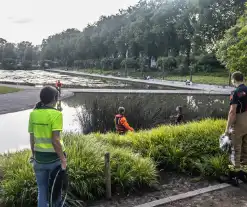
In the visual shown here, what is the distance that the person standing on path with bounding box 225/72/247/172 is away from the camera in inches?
175

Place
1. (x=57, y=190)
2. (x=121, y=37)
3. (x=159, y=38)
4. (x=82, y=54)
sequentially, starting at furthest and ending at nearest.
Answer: (x=82, y=54)
(x=121, y=37)
(x=159, y=38)
(x=57, y=190)

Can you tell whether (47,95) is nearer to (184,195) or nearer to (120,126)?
(184,195)

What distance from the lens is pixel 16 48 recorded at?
12412 centimetres

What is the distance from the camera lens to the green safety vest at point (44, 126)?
2.97m

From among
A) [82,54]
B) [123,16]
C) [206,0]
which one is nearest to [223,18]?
[206,0]

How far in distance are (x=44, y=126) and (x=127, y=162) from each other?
1930mm

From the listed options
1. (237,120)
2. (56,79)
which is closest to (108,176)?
(237,120)

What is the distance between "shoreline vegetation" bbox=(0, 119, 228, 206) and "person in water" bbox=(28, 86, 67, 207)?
83cm

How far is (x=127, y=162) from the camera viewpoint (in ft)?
15.0

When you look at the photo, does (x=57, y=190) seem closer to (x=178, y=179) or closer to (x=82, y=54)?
(x=178, y=179)

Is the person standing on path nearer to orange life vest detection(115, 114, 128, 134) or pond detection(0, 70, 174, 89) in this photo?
orange life vest detection(115, 114, 128, 134)

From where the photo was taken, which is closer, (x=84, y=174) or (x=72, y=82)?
(x=84, y=174)

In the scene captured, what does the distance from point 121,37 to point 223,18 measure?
84.3ft

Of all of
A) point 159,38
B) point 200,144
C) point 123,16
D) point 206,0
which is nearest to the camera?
point 200,144
